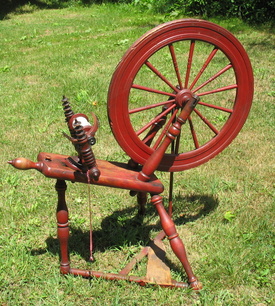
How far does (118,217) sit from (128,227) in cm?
15

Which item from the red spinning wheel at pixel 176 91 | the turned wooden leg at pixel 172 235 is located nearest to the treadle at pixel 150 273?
the turned wooden leg at pixel 172 235

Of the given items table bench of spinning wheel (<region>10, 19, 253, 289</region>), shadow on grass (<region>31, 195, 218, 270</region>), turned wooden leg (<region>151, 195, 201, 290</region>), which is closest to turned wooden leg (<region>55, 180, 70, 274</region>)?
table bench of spinning wheel (<region>10, 19, 253, 289</region>)

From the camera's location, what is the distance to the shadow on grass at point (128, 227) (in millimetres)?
2848

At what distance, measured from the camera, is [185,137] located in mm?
4387

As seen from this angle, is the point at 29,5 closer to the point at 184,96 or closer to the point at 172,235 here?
the point at 184,96

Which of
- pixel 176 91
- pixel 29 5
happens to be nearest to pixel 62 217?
pixel 176 91

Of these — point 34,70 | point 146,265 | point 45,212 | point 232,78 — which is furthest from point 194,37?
point 34,70

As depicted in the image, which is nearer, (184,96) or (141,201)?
(184,96)

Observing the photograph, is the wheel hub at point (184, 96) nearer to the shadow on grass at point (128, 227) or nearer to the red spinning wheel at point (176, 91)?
the red spinning wheel at point (176, 91)

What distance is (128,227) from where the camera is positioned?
3016 millimetres

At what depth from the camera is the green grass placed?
2480 millimetres

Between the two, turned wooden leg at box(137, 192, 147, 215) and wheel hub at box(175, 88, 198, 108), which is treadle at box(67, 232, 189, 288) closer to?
turned wooden leg at box(137, 192, 147, 215)

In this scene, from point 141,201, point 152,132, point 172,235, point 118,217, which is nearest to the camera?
point 172,235

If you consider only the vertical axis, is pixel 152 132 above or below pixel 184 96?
below
